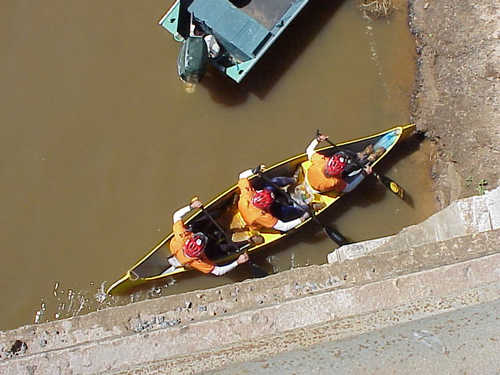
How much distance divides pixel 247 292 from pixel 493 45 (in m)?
4.11

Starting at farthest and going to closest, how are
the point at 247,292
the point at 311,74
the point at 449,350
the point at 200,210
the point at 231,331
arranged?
the point at 311,74
the point at 200,210
the point at 247,292
the point at 231,331
the point at 449,350

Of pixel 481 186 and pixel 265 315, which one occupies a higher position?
pixel 265 315

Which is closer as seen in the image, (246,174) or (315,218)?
(246,174)

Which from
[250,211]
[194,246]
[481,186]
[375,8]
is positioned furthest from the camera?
[375,8]

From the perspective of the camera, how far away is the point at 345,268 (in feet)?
13.5

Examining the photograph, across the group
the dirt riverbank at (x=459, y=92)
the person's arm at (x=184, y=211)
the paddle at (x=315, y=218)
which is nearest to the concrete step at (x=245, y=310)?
the person's arm at (x=184, y=211)

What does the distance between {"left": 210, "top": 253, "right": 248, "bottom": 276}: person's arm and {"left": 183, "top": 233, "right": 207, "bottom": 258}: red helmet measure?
0.36 meters

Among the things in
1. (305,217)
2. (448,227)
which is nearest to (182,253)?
(305,217)

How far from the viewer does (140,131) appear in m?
6.04

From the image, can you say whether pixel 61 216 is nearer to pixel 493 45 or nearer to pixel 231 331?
pixel 231 331

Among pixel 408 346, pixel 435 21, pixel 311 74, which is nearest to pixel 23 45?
pixel 311 74

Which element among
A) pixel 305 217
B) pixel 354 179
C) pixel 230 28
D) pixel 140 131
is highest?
pixel 230 28

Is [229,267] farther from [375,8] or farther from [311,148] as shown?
[375,8]

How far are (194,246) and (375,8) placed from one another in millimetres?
3812
